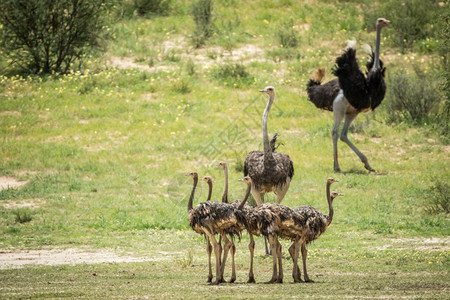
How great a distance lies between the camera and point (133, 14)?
105ft

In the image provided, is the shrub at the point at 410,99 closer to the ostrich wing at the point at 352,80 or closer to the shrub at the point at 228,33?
the ostrich wing at the point at 352,80

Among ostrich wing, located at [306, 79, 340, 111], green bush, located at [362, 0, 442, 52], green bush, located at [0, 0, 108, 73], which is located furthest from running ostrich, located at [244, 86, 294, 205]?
green bush, located at [362, 0, 442, 52]

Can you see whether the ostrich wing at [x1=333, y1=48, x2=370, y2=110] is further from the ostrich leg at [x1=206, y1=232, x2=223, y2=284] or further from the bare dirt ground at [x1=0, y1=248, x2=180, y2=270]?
the ostrich leg at [x1=206, y1=232, x2=223, y2=284]

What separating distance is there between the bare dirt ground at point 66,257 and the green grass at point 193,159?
1.05 feet

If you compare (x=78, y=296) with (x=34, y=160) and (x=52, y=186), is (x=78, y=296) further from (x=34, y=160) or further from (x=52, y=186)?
(x=34, y=160)

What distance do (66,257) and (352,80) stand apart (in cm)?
942

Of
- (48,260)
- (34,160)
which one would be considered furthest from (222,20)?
(48,260)

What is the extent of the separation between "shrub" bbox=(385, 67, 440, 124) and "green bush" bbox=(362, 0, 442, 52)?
13.8ft

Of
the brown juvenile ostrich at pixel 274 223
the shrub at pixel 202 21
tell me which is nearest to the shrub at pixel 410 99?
the shrub at pixel 202 21

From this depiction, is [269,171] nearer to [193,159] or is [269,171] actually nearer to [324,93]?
[193,159]

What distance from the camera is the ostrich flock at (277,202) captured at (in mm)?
11609

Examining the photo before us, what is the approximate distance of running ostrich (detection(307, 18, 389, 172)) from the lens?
20828 mm

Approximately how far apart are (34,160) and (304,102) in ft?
28.8

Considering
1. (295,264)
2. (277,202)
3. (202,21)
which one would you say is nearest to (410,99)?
(202,21)
